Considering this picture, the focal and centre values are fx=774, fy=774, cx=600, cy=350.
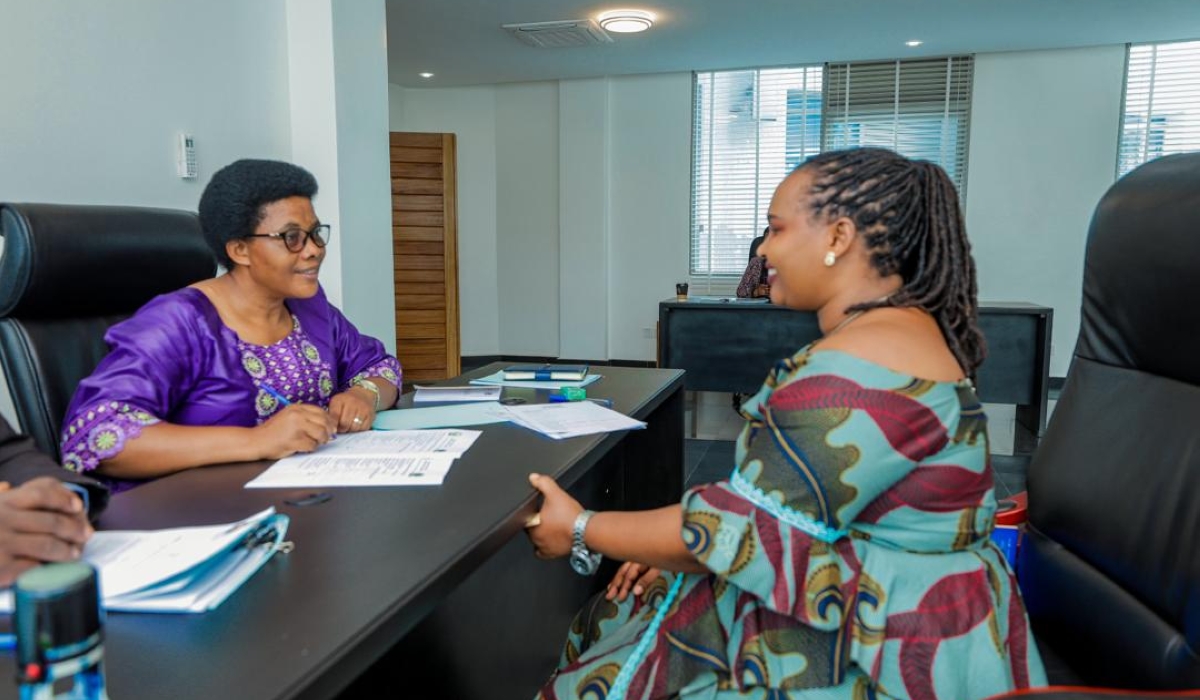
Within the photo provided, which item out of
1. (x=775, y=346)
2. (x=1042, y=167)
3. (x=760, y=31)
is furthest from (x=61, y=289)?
(x=1042, y=167)

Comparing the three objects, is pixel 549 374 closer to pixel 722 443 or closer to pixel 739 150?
pixel 722 443

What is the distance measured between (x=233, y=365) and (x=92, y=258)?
0.32 meters

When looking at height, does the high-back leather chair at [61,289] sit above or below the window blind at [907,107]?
below

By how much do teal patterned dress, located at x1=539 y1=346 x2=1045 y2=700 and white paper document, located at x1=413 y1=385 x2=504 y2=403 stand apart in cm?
91

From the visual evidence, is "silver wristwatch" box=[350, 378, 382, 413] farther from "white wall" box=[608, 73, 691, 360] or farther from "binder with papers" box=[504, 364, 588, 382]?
"white wall" box=[608, 73, 691, 360]

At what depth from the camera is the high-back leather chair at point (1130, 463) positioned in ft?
3.09

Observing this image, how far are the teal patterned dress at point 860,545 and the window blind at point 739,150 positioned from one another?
5767 mm

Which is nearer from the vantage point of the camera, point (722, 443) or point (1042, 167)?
point (722, 443)

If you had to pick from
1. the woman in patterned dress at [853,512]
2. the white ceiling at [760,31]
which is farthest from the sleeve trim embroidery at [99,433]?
the white ceiling at [760,31]

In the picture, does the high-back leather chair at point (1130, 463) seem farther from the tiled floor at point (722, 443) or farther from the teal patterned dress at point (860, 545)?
the tiled floor at point (722, 443)

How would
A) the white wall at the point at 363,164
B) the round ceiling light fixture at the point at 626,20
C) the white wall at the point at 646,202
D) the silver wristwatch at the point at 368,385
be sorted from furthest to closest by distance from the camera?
the white wall at the point at 646,202 < the round ceiling light fixture at the point at 626,20 < the white wall at the point at 363,164 < the silver wristwatch at the point at 368,385

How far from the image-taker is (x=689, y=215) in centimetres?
666

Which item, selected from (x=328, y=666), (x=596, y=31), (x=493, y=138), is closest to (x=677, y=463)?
(x=328, y=666)

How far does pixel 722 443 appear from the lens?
14.2ft
